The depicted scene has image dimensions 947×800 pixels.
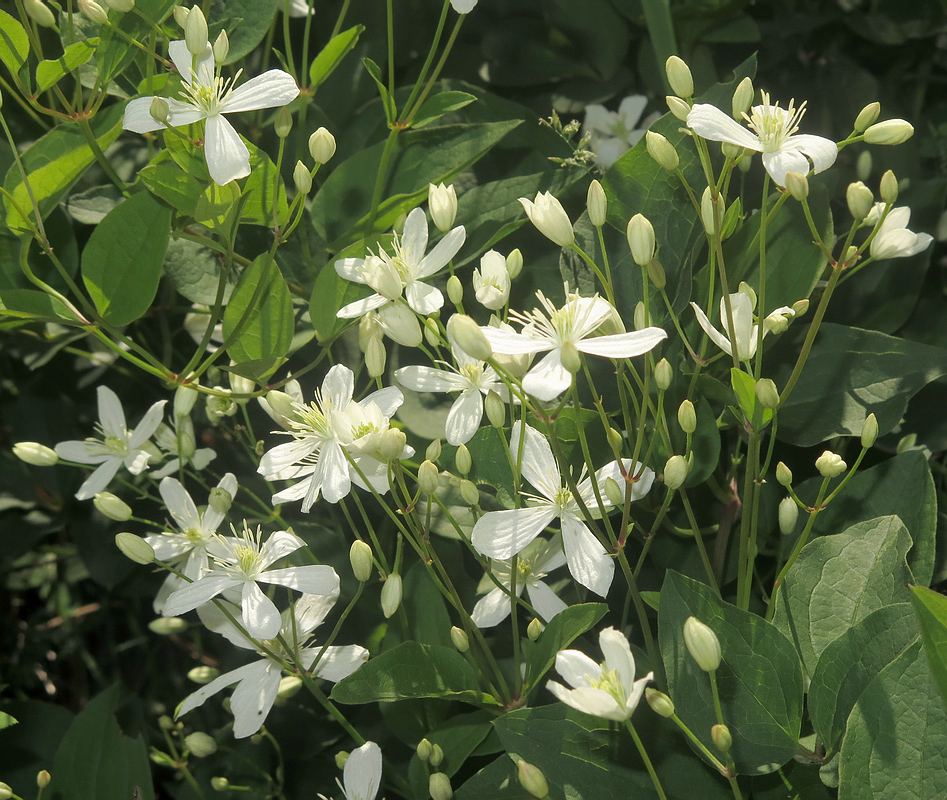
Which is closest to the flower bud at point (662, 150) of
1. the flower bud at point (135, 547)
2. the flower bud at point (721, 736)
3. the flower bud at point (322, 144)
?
the flower bud at point (322, 144)

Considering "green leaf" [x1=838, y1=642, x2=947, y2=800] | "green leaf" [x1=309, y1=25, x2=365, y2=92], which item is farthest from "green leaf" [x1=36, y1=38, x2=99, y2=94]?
"green leaf" [x1=838, y1=642, x2=947, y2=800]

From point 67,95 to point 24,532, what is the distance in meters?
0.50

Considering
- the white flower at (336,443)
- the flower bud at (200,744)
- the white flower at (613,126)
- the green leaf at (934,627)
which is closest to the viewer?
the green leaf at (934,627)

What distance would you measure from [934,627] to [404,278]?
0.39 metres

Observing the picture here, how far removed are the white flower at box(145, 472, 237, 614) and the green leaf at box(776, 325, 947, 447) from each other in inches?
17.9

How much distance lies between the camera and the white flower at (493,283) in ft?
1.76

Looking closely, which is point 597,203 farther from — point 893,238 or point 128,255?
point 128,255

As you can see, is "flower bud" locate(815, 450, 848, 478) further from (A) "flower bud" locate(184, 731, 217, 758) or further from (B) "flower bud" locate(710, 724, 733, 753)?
(A) "flower bud" locate(184, 731, 217, 758)

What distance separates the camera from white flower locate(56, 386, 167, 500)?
750mm

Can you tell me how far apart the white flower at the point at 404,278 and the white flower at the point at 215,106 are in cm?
11

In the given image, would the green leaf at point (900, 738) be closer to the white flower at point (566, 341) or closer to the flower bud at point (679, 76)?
the white flower at point (566, 341)

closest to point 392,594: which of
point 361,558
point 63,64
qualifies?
point 361,558

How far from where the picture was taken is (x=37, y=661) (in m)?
1.08

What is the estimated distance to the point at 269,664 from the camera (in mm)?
654
